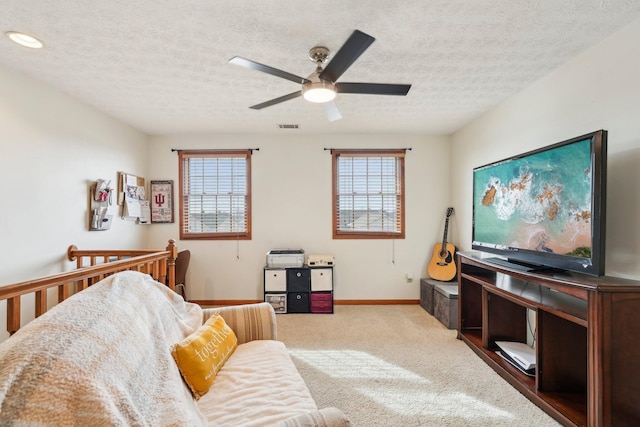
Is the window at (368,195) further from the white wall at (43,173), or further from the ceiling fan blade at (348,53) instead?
the white wall at (43,173)

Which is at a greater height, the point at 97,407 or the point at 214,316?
the point at 97,407

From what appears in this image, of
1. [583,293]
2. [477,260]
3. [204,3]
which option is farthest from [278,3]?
[477,260]

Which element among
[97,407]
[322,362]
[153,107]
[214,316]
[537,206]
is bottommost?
[322,362]

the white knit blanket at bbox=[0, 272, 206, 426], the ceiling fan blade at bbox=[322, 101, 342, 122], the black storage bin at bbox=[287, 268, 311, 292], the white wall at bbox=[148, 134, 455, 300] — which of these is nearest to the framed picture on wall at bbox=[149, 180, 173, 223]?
the white wall at bbox=[148, 134, 455, 300]

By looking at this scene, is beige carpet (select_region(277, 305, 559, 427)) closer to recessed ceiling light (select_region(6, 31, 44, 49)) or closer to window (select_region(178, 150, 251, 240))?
window (select_region(178, 150, 251, 240))

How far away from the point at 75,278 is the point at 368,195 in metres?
3.43

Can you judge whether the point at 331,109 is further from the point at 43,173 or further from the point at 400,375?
the point at 43,173

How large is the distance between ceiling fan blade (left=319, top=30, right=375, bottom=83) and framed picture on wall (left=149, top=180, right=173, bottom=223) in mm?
3222

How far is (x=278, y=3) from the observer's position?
5.30 feet

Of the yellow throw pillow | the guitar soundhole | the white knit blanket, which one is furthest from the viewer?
the guitar soundhole

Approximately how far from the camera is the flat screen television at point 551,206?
168 centimetres

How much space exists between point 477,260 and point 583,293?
1.01 meters

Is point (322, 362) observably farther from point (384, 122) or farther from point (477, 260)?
point (384, 122)

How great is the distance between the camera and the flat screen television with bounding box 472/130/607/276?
1683 mm
